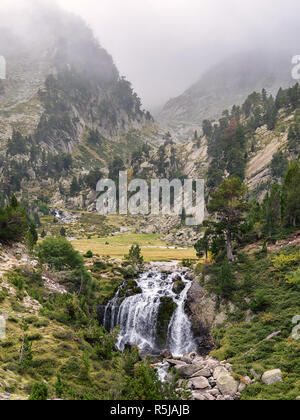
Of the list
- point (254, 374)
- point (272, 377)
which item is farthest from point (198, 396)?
point (272, 377)

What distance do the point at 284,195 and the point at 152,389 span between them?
44.0 m

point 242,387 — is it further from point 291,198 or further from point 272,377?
point 291,198

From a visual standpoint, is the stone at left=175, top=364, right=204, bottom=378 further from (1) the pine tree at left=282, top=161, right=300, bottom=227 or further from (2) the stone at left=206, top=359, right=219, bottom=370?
(1) the pine tree at left=282, top=161, right=300, bottom=227

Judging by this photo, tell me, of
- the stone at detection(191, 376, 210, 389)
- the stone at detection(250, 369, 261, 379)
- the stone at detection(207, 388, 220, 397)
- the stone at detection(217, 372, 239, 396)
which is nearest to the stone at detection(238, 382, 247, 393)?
the stone at detection(217, 372, 239, 396)

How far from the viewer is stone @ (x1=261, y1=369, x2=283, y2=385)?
22000 millimetres

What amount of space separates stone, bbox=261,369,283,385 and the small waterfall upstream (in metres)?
16.9

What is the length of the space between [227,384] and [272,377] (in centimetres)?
358

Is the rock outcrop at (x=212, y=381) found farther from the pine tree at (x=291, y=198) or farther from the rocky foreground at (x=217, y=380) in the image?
the pine tree at (x=291, y=198)

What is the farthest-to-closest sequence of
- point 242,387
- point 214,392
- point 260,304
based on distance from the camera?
1. point 260,304
2. point 214,392
3. point 242,387

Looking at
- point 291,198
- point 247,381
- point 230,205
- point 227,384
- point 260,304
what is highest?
point 291,198

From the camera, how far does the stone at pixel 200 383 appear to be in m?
23.9

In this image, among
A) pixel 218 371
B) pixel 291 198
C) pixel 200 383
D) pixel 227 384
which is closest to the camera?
pixel 227 384

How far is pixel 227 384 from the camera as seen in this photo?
75.7ft

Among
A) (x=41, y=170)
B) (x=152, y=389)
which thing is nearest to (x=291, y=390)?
(x=152, y=389)
